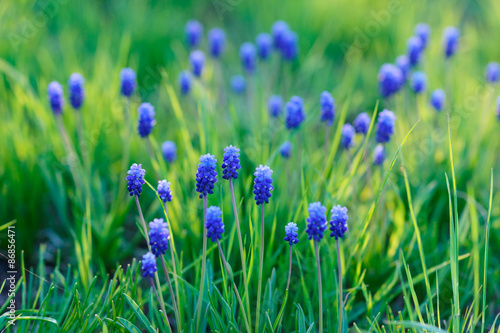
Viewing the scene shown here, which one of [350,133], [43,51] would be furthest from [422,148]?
[43,51]

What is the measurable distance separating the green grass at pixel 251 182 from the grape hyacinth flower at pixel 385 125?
0.10m

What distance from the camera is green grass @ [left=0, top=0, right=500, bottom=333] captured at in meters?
2.28

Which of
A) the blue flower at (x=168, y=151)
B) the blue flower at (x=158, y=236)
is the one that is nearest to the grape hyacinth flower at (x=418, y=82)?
the blue flower at (x=168, y=151)

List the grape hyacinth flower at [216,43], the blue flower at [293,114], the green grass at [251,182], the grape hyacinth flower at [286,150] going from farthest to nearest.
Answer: the grape hyacinth flower at [216,43] < the grape hyacinth flower at [286,150] < the blue flower at [293,114] < the green grass at [251,182]

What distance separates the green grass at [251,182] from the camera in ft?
7.48

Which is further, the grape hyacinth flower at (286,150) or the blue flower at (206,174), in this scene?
the grape hyacinth flower at (286,150)

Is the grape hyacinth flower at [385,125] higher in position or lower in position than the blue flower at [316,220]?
higher

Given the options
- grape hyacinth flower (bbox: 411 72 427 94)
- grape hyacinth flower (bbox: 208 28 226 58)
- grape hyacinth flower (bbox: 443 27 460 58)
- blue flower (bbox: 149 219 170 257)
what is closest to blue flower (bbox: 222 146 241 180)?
blue flower (bbox: 149 219 170 257)

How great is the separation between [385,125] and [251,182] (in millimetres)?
967

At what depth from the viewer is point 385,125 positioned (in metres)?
2.53

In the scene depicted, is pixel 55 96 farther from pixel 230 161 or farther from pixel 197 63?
pixel 230 161

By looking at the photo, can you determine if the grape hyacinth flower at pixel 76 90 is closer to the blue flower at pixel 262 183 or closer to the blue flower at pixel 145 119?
the blue flower at pixel 145 119

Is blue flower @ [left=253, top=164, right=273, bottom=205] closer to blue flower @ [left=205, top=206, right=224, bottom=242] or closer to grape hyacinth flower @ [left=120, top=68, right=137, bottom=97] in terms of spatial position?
blue flower @ [left=205, top=206, right=224, bottom=242]

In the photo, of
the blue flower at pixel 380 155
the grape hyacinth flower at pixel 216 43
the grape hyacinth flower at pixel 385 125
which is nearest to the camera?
the grape hyacinth flower at pixel 385 125
